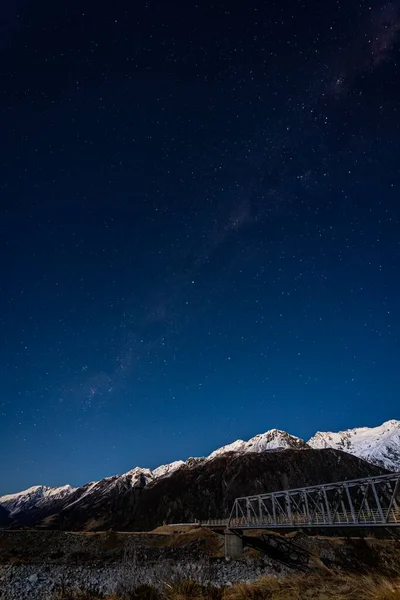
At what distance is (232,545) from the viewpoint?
52031 millimetres

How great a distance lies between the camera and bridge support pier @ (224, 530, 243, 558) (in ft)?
167

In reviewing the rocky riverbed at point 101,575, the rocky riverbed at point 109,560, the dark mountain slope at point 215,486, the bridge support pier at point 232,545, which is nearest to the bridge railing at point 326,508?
the bridge support pier at point 232,545

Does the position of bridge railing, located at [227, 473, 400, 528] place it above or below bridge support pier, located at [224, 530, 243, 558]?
above

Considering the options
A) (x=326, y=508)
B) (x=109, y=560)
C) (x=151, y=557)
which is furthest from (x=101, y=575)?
(x=326, y=508)

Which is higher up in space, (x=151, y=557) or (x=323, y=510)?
(x=323, y=510)

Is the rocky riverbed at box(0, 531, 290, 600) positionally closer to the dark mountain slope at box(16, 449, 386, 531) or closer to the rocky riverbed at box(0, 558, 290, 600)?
the rocky riverbed at box(0, 558, 290, 600)

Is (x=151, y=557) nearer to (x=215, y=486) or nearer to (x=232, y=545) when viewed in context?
(x=232, y=545)

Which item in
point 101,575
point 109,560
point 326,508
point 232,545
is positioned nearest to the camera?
point 101,575

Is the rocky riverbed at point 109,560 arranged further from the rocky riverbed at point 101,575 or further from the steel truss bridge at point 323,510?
the steel truss bridge at point 323,510

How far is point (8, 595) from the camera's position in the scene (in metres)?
34.5

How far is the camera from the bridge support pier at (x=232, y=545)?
167ft

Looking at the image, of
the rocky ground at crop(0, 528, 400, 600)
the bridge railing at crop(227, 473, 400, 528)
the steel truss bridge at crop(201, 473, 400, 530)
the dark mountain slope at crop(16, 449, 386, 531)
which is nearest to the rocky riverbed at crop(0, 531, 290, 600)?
the rocky ground at crop(0, 528, 400, 600)

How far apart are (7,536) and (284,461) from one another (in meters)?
155

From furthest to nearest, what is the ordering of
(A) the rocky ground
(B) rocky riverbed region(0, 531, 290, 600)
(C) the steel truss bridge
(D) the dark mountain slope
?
(D) the dark mountain slope, (A) the rocky ground, (B) rocky riverbed region(0, 531, 290, 600), (C) the steel truss bridge
